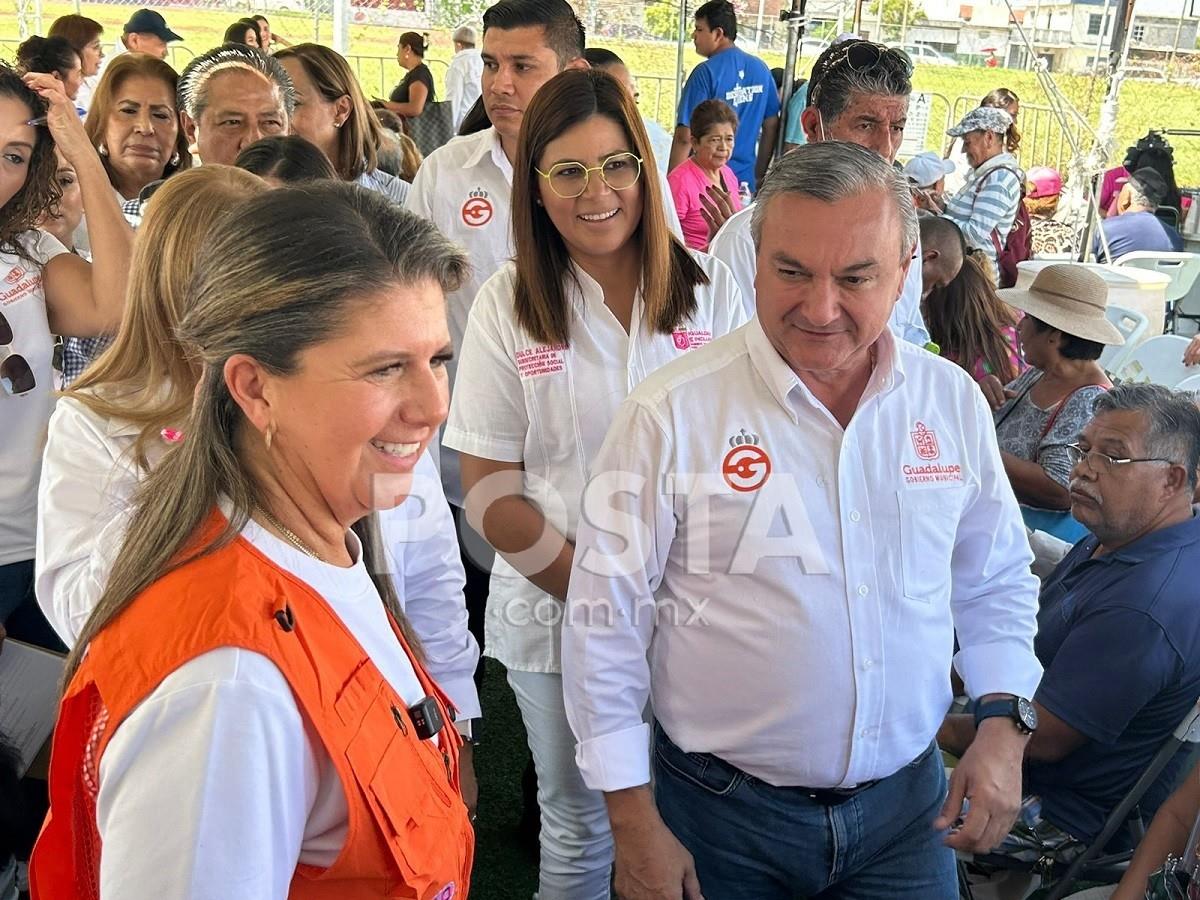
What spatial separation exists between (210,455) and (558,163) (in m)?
1.21

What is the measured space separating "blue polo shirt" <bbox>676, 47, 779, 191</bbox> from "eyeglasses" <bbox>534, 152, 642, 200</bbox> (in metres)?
5.51

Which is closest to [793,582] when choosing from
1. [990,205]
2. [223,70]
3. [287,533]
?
[287,533]

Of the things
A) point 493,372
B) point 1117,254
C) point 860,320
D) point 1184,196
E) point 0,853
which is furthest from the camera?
point 1184,196

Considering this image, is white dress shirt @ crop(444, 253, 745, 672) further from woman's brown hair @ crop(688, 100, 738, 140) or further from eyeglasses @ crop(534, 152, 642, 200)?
woman's brown hair @ crop(688, 100, 738, 140)

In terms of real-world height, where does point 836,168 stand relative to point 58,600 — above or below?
above

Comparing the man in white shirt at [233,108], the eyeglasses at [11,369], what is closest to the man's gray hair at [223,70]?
the man in white shirt at [233,108]

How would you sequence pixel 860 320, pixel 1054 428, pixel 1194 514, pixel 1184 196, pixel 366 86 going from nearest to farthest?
1. pixel 860 320
2. pixel 1194 514
3. pixel 1054 428
4. pixel 1184 196
5. pixel 366 86

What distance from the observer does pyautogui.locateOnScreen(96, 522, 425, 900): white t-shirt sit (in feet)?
3.08

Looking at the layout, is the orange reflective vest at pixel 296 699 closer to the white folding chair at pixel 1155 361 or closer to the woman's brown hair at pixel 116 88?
the woman's brown hair at pixel 116 88

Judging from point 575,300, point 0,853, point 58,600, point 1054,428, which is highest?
point 575,300

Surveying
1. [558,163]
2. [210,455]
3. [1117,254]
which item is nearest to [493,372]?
[558,163]

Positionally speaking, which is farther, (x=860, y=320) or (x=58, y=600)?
(x=860, y=320)

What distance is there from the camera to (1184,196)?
9.88 meters

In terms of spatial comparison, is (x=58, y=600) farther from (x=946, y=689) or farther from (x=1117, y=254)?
(x=1117, y=254)
